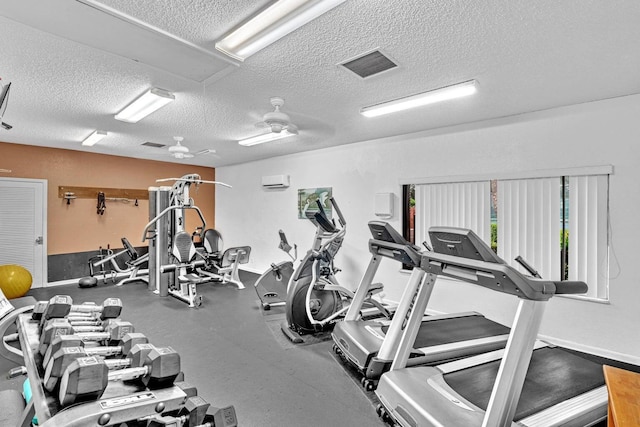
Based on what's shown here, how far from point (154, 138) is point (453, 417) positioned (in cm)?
518

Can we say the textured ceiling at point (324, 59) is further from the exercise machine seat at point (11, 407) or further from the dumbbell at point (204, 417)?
the exercise machine seat at point (11, 407)

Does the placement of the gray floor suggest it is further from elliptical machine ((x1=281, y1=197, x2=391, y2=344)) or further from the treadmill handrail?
the treadmill handrail

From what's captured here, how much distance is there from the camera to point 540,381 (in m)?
2.24

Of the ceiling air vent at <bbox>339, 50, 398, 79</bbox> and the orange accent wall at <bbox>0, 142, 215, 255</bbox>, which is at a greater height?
the ceiling air vent at <bbox>339, 50, 398, 79</bbox>

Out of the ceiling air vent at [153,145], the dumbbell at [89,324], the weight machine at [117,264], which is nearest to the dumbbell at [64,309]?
the dumbbell at [89,324]

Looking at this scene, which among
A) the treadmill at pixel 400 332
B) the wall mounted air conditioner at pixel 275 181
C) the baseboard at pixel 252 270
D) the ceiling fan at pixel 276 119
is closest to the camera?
the treadmill at pixel 400 332

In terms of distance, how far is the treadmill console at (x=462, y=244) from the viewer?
1.72 metres

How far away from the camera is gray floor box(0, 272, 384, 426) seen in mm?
2156

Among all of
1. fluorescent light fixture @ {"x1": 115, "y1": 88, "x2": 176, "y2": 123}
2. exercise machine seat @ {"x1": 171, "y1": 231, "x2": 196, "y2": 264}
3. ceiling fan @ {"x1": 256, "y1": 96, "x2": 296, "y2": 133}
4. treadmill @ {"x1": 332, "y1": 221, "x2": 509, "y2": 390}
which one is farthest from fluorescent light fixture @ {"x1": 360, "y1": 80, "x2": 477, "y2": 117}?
exercise machine seat @ {"x1": 171, "y1": 231, "x2": 196, "y2": 264}

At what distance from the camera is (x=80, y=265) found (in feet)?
19.5

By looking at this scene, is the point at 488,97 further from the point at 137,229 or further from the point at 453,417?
the point at 137,229

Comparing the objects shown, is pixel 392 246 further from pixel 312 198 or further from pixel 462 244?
pixel 312 198

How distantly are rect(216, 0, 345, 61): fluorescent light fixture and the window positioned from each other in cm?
304

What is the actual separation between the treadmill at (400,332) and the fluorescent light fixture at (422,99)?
126cm
